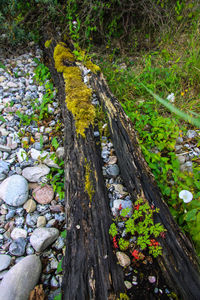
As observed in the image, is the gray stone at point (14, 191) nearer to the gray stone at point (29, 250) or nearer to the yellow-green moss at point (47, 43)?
the gray stone at point (29, 250)

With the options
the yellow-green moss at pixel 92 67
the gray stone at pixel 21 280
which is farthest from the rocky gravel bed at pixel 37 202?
the yellow-green moss at pixel 92 67

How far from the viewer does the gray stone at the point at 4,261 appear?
5.29ft

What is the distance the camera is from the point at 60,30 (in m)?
3.70

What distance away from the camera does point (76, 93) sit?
249 centimetres

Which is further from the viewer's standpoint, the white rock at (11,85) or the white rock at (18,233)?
the white rock at (11,85)

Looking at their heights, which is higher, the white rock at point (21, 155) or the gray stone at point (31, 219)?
the white rock at point (21, 155)

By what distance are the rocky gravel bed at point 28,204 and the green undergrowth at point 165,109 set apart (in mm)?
1083

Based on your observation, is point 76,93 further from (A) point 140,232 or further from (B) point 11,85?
(A) point 140,232

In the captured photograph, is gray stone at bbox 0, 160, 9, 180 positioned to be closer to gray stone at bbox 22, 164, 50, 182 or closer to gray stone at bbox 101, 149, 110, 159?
gray stone at bbox 22, 164, 50, 182

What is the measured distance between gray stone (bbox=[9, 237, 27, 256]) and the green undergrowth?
1400 mm

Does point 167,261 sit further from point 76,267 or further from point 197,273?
point 76,267

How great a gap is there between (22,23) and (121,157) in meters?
3.56

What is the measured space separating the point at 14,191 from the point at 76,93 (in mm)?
1404

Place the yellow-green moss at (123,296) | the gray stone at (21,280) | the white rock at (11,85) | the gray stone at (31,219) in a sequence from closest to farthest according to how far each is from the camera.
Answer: the yellow-green moss at (123,296) → the gray stone at (21,280) → the gray stone at (31,219) → the white rock at (11,85)
